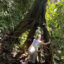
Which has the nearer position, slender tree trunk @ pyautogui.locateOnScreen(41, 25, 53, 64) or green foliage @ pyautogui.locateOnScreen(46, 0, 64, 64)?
slender tree trunk @ pyautogui.locateOnScreen(41, 25, 53, 64)

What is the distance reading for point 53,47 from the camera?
574cm

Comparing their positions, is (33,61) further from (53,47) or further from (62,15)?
(62,15)

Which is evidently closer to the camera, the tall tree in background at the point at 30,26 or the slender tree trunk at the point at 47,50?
the slender tree trunk at the point at 47,50

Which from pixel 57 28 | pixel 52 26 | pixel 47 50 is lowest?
pixel 47 50

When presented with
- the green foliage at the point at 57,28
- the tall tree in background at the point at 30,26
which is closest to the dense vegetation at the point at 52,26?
the green foliage at the point at 57,28

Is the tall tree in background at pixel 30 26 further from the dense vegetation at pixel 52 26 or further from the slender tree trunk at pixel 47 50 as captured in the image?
the dense vegetation at pixel 52 26

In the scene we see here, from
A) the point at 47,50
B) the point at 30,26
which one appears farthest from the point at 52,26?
the point at 47,50

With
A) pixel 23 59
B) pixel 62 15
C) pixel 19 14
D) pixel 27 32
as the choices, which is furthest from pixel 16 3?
pixel 23 59

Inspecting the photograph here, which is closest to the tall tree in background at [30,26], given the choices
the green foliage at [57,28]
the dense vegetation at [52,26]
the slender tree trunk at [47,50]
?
the slender tree trunk at [47,50]

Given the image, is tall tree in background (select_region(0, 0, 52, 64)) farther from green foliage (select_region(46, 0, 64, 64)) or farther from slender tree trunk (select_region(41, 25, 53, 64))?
green foliage (select_region(46, 0, 64, 64))

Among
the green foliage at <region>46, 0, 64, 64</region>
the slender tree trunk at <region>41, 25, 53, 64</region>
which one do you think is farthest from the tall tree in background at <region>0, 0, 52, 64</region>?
the green foliage at <region>46, 0, 64, 64</region>

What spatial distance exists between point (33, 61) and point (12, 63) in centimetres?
102

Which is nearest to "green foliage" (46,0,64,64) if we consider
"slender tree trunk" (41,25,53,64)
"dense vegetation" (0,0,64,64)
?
"dense vegetation" (0,0,64,64)

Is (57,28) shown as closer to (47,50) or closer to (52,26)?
(52,26)
